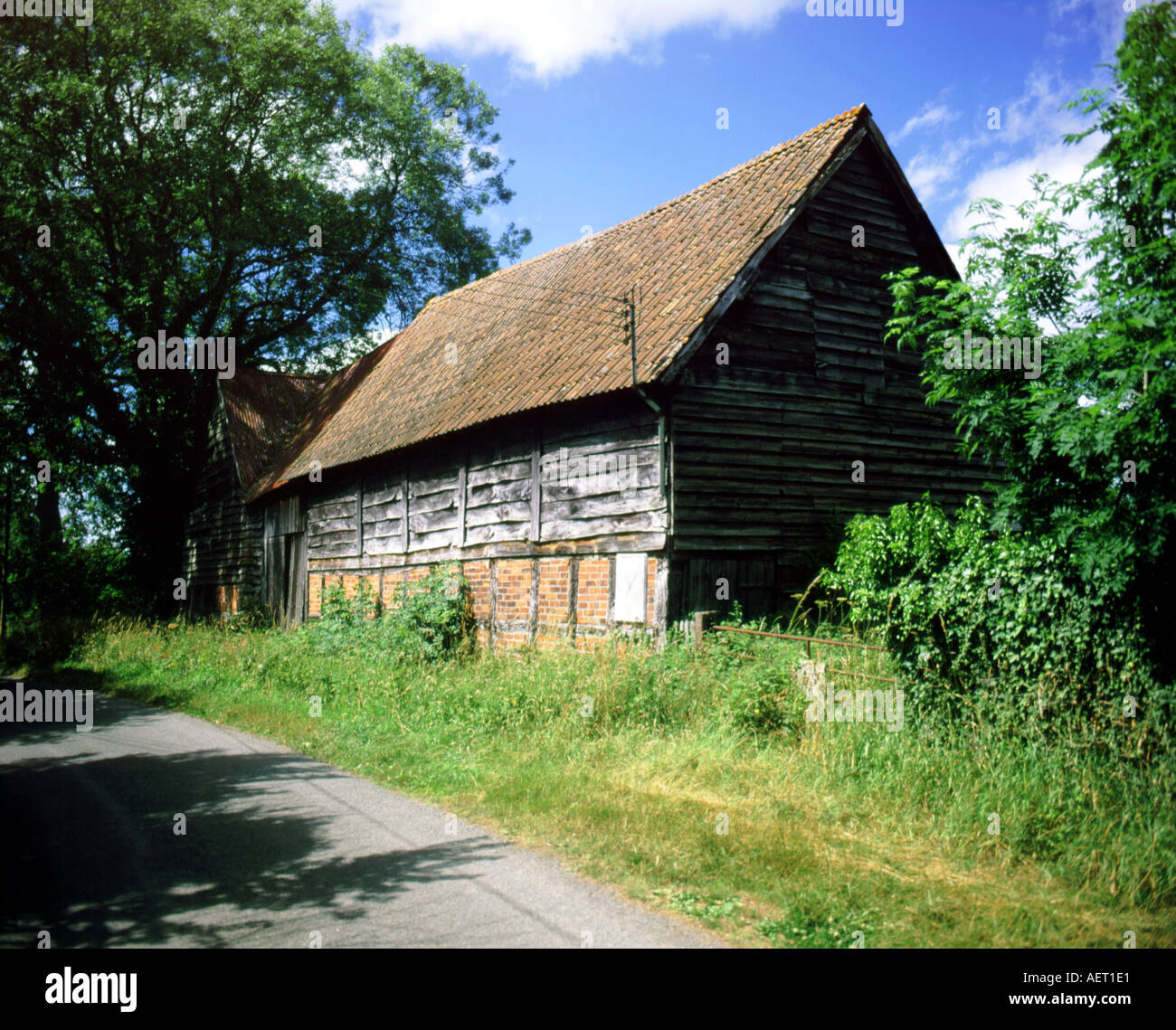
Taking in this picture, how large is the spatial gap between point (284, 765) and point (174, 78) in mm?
24597

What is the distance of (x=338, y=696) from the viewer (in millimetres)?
11031

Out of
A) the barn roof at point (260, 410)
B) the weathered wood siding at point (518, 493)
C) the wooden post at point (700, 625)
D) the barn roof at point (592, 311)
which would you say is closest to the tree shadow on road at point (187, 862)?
the wooden post at point (700, 625)

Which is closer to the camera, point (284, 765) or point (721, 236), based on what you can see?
point (284, 765)

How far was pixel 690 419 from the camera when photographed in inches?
410

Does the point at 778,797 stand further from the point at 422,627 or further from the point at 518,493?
the point at 422,627

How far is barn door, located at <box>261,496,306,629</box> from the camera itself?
20156mm

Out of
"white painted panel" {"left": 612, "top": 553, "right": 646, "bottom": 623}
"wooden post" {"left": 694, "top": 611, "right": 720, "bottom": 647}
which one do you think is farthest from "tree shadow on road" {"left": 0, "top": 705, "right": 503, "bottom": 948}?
"white painted panel" {"left": 612, "top": 553, "right": 646, "bottom": 623}

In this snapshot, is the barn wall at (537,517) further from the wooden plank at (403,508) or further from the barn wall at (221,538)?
the barn wall at (221,538)

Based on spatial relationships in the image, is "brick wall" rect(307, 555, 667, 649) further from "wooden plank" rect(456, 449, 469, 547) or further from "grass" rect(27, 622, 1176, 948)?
"grass" rect(27, 622, 1176, 948)

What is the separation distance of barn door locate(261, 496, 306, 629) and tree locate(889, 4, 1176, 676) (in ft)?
56.4

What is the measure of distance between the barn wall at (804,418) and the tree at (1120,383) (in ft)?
15.0

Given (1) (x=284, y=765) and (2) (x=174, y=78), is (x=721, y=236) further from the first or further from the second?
(2) (x=174, y=78)

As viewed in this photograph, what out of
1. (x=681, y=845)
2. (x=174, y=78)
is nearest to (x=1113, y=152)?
(x=681, y=845)

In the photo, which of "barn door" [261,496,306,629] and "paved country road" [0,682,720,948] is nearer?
"paved country road" [0,682,720,948]
